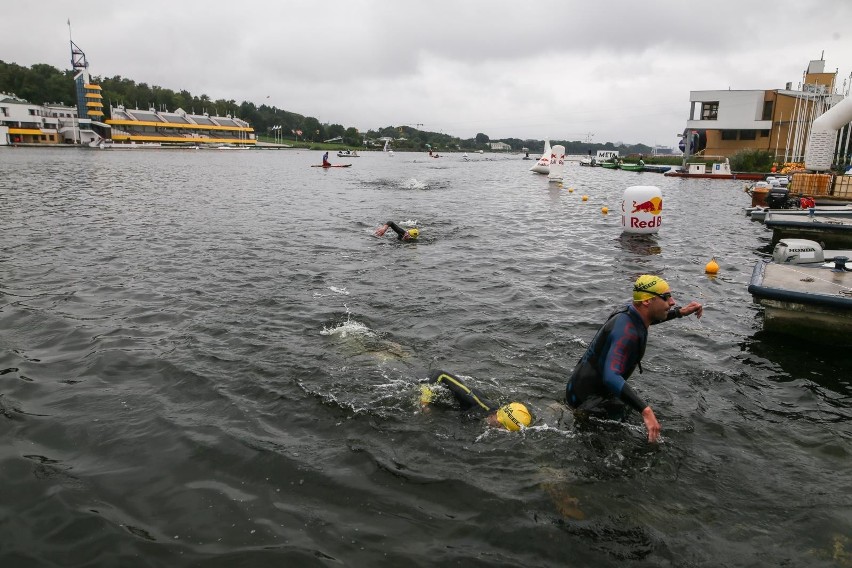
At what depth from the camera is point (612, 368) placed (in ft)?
21.2

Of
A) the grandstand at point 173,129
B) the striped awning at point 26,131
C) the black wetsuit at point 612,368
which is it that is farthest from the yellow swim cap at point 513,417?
the grandstand at point 173,129

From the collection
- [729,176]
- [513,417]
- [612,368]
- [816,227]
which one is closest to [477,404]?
[513,417]

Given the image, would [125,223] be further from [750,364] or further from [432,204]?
[750,364]

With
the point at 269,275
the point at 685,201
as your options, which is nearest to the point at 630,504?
the point at 269,275

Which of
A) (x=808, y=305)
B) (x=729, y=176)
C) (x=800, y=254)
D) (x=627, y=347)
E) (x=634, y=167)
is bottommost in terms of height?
(x=808, y=305)

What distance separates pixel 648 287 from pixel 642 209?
18237 mm

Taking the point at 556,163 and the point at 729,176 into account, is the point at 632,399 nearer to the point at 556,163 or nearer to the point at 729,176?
the point at 556,163

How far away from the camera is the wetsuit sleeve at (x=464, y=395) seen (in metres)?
7.67

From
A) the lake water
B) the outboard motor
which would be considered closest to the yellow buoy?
the lake water

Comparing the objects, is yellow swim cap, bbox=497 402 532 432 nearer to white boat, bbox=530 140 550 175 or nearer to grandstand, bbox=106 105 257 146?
white boat, bbox=530 140 550 175

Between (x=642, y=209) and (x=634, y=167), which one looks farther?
(x=634, y=167)

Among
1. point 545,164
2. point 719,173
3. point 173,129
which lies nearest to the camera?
point 719,173

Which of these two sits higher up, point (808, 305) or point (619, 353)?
point (619, 353)

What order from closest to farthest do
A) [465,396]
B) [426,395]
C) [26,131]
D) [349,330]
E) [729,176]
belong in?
[465,396]
[426,395]
[349,330]
[729,176]
[26,131]
